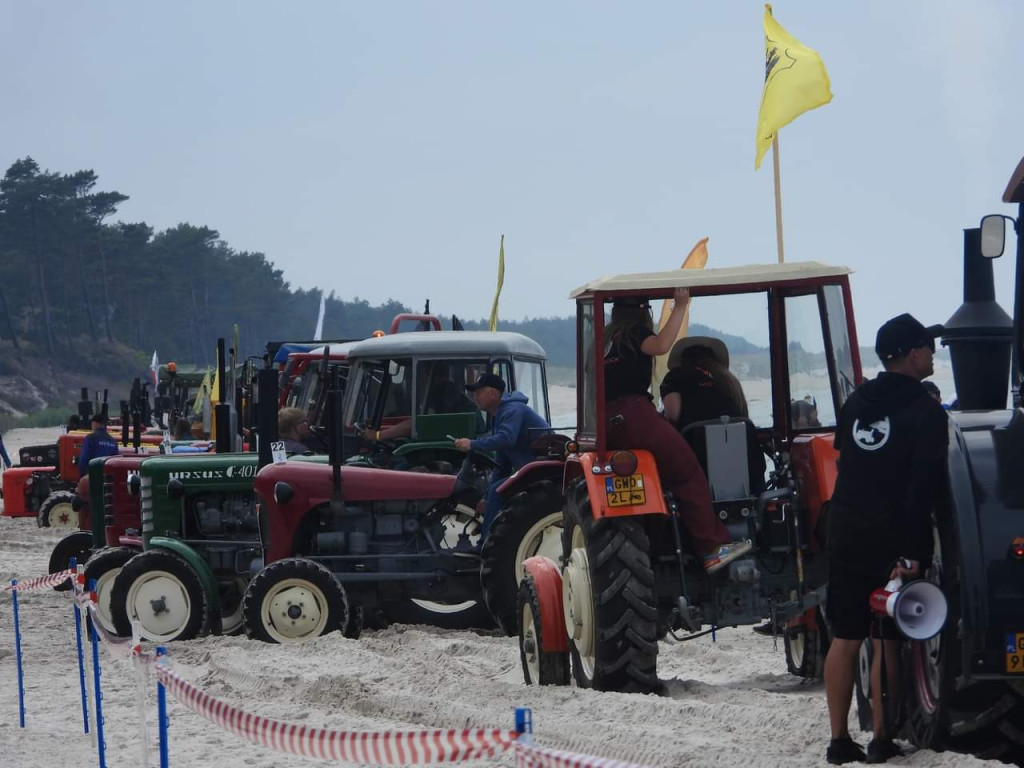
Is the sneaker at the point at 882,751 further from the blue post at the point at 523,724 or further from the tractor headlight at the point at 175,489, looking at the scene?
the tractor headlight at the point at 175,489

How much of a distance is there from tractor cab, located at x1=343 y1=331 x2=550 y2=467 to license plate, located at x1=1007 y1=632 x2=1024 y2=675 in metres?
7.74

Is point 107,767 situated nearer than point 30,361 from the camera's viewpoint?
Yes

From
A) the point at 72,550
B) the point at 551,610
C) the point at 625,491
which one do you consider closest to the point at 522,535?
the point at 551,610

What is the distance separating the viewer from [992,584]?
507 cm

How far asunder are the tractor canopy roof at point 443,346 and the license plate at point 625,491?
5.39 meters

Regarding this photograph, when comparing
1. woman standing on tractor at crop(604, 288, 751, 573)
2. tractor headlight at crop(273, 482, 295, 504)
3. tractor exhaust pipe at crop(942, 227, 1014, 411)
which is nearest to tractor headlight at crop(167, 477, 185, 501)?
tractor headlight at crop(273, 482, 295, 504)

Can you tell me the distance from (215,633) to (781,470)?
5.13 metres

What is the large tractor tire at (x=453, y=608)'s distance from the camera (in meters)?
11.5

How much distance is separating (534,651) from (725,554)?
126cm

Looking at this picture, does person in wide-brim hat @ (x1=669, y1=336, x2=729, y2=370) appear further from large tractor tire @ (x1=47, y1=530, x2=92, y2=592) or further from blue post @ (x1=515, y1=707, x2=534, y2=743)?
large tractor tire @ (x1=47, y1=530, x2=92, y2=592)

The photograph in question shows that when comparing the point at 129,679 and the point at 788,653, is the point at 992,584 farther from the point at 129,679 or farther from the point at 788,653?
the point at 129,679

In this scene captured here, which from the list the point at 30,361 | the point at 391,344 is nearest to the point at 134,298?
the point at 30,361

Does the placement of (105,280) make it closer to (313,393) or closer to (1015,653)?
(313,393)

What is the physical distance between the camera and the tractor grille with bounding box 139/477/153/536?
40.2ft
